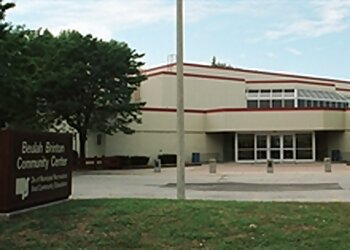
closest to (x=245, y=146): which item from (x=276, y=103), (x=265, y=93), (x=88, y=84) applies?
(x=276, y=103)

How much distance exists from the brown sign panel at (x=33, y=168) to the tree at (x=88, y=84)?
2149cm

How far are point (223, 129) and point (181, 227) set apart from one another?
38.5 meters

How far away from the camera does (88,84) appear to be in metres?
36.9

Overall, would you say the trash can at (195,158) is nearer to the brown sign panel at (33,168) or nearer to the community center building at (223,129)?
the community center building at (223,129)

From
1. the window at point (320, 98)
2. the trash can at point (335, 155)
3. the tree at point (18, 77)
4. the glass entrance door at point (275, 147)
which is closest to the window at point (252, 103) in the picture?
the window at point (320, 98)

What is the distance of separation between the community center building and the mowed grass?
33.4m

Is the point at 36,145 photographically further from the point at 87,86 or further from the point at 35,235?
the point at 87,86

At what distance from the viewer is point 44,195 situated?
40.7ft

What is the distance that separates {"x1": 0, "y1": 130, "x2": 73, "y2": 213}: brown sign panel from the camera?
11180 mm

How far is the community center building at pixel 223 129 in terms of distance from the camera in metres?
46.5

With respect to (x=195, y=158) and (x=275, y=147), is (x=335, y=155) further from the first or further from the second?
(x=195, y=158)

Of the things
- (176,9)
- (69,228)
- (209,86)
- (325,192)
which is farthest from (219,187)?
(209,86)

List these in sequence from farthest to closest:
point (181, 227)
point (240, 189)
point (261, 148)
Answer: point (261, 148), point (240, 189), point (181, 227)

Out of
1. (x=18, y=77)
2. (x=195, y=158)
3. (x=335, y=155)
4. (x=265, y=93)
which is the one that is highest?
(x=265, y=93)
